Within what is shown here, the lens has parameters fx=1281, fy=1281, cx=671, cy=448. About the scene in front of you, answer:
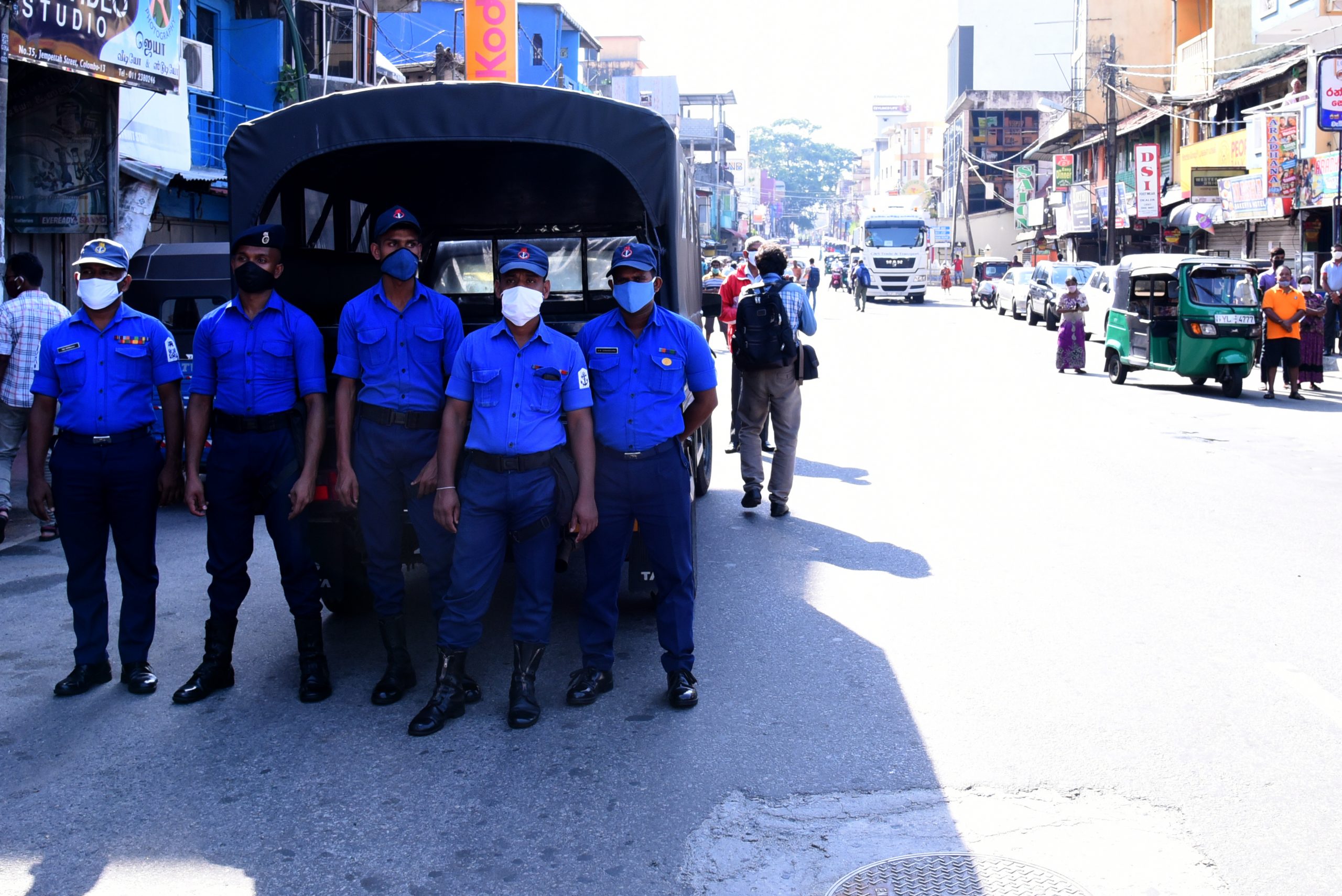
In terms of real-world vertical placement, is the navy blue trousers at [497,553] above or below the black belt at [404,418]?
below

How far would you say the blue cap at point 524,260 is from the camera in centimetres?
515

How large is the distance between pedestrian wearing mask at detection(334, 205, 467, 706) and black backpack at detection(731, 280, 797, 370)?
13.0ft

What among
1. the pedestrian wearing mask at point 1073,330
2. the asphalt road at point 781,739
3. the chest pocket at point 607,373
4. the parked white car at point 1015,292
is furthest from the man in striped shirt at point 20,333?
the parked white car at point 1015,292

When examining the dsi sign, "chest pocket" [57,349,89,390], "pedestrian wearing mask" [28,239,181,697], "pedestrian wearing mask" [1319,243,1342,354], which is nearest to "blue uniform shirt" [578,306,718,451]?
"pedestrian wearing mask" [28,239,181,697]

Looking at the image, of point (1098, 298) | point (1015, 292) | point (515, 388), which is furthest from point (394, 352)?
point (1015, 292)

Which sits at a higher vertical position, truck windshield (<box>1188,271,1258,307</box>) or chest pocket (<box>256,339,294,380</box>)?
truck windshield (<box>1188,271,1258,307</box>)

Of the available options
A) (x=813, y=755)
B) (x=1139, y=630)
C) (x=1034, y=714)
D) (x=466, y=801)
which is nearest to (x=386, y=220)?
(x=466, y=801)

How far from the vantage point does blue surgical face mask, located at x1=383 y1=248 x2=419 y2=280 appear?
17.6 ft

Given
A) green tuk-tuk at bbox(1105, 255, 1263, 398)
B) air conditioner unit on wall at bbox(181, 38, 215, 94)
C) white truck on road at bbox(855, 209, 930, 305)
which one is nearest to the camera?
green tuk-tuk at bbox(1105, 255, 1263, 398)

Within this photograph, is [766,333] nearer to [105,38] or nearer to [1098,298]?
[105,38]

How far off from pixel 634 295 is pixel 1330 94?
18694mm

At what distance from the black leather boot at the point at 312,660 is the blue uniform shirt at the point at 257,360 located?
3.07 feet

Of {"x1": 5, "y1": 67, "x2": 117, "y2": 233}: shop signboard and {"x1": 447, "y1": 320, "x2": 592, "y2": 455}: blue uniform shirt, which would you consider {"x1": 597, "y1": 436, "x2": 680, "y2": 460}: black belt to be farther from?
{"x1": 5, "y1": 67, "x2": 117, "y2": 233}: shop signboard

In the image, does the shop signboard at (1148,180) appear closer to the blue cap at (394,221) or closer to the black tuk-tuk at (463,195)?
the black tuk-tuk at (463,195)
